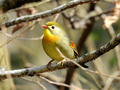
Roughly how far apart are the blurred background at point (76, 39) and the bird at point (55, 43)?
0.21 m

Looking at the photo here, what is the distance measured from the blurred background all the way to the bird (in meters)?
0.21

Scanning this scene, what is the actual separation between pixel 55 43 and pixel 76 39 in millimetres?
3770

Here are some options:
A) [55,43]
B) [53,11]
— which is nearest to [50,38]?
[55,43]

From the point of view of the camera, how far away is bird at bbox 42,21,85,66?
115 inches

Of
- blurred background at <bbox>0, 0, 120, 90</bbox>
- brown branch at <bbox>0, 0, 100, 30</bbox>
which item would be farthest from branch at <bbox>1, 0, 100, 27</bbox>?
blurred background at <bbox>0, 0, 120, 90</bbox>

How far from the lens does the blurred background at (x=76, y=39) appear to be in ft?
12.0

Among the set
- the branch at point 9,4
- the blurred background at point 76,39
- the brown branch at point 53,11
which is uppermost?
the branch at point 9,4

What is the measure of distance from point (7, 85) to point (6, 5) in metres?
1.49

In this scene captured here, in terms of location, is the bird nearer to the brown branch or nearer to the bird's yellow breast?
the bird's yellow breast

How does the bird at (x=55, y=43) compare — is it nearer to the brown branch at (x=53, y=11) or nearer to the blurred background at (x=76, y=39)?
the blurred background at (x=76, y=39)

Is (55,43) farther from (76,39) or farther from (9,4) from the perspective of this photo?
(76,39)

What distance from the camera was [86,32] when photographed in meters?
4.20

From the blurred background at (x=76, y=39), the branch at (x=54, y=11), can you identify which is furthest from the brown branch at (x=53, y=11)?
the blurred background at (x=76, y=39)

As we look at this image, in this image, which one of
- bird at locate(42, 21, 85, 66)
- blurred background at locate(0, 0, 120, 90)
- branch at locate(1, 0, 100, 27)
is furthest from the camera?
blurred background at locate(0, 0, 120, 90)
